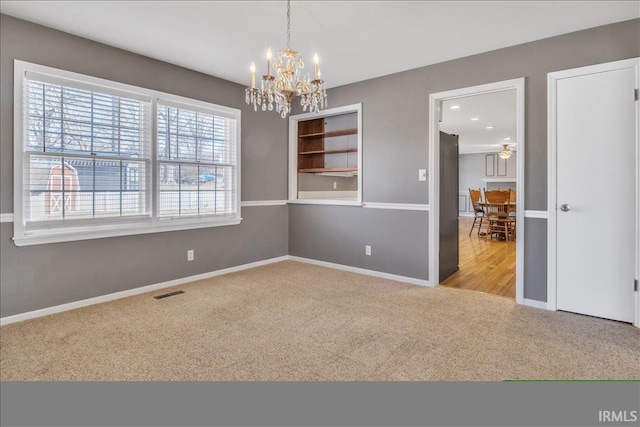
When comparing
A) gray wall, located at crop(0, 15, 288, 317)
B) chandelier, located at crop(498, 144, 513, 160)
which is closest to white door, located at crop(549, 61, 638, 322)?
gray wall, located at crop(0, 15, 288, 317)

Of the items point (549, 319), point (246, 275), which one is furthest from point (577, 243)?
point (246, 275)

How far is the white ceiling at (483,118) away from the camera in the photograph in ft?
17.1

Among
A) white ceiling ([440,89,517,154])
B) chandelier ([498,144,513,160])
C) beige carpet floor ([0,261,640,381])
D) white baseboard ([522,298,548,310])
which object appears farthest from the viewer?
chandelier ([498,144,513,160])

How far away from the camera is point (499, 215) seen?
698 cm

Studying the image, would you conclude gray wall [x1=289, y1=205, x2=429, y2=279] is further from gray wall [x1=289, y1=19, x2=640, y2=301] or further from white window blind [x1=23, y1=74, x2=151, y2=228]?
white window blind [x1=23, y1=74, x2=151, y2=228]

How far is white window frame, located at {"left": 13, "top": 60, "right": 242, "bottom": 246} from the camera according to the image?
9.15ft

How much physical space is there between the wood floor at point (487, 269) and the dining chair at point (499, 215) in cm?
38

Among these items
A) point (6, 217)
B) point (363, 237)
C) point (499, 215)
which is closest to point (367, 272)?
point (363, 237)

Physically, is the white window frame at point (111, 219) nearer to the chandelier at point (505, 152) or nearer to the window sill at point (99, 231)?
the window sill at point (99, 231)

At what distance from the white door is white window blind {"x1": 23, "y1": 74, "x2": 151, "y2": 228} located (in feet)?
13.2

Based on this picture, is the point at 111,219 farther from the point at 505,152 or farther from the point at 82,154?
the point at 505,152

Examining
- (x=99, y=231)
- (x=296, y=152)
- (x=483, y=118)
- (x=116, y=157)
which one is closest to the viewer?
(x=99, y=231)

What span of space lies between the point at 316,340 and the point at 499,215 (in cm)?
585

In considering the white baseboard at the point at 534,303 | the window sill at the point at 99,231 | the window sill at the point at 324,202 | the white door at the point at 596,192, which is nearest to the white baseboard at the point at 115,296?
the window sill at the point at 99,231
